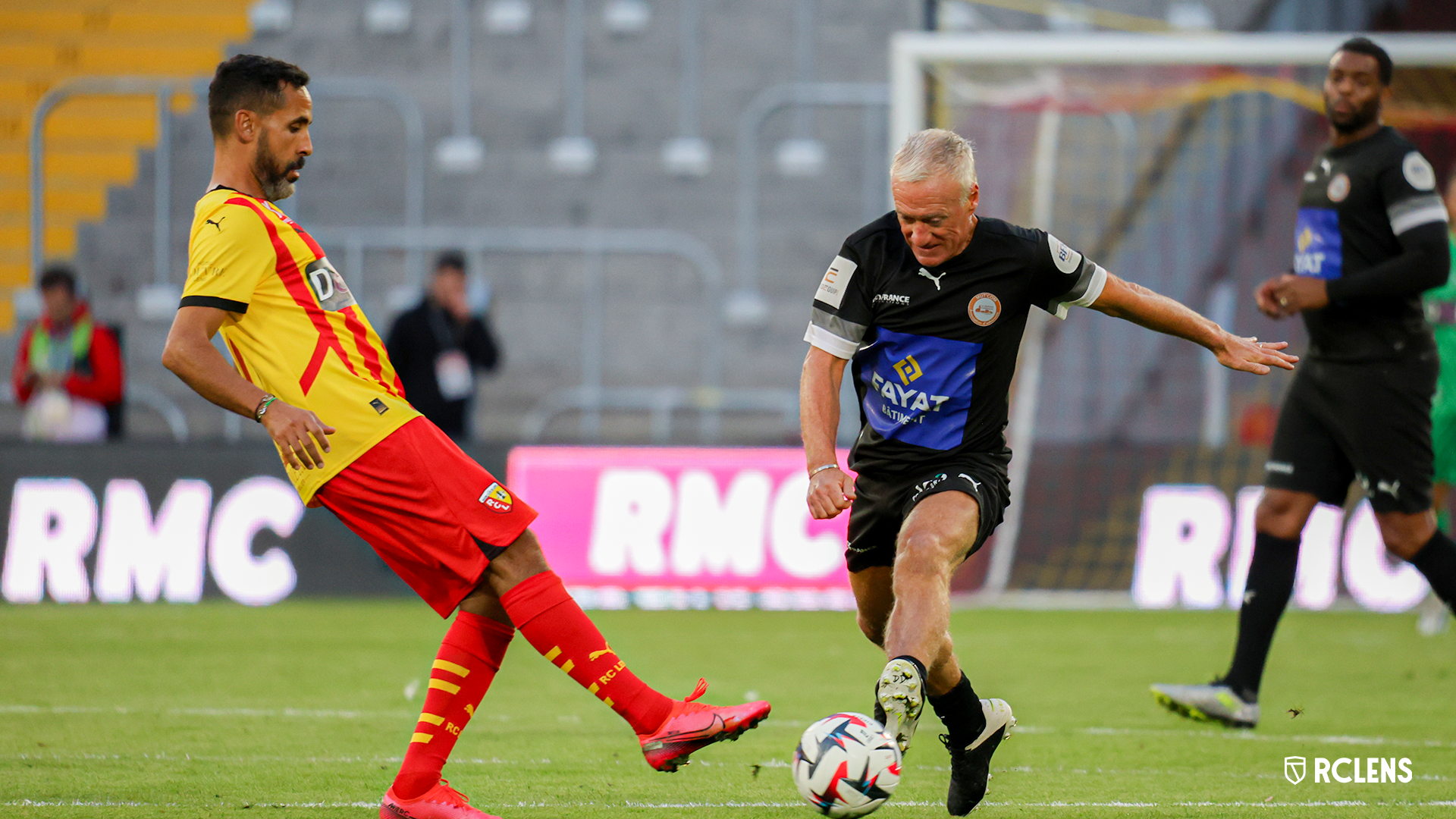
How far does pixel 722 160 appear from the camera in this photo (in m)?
14.2

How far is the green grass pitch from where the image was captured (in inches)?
165

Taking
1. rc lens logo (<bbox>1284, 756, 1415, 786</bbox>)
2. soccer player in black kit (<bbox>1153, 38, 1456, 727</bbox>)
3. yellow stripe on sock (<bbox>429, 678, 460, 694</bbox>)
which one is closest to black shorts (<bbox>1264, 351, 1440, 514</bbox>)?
soccer player in black kit (<bbox>1153, 38, 1456, 727</bbox>)

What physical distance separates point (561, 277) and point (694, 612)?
469 centimetres

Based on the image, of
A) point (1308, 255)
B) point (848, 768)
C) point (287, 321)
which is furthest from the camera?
point (1308, 255)

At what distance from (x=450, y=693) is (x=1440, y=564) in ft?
11.5

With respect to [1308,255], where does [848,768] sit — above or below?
below

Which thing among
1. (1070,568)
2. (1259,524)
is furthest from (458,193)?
(1259,524)

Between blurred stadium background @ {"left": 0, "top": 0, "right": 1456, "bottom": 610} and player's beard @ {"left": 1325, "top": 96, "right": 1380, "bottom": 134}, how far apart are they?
3595 mm

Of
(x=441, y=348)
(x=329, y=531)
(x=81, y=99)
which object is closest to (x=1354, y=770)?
(x=329, y=531)

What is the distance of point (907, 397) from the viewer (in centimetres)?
405

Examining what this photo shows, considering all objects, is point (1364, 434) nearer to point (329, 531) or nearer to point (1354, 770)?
point (1354, 770)

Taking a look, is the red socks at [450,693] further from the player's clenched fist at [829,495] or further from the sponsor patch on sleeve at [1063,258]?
the sponsor patch on sleeve at [1063,258]

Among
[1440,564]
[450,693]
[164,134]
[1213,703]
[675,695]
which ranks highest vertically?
[164,134]

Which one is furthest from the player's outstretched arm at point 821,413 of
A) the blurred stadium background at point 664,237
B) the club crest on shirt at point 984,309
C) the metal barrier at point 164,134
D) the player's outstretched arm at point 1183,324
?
the metal barrier at point 164,134
